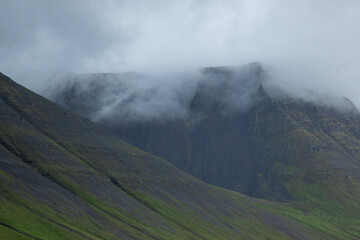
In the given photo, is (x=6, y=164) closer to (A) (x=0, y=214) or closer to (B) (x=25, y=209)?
(B) (x=25, y=209)

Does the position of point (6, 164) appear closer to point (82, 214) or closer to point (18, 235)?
point (82, 214)

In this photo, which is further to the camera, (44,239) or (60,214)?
(60,214)

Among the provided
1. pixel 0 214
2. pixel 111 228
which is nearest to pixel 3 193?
pixel 0 214

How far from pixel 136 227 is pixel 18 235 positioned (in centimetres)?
7387

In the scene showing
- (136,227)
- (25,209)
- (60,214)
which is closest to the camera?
(25,209)

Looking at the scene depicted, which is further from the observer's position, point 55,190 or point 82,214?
point 55,190

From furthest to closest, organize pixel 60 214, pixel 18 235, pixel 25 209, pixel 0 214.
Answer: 1. pixel 60 214
2. pixel 25 209
3. pixel 0 214
4. pixel 18 235

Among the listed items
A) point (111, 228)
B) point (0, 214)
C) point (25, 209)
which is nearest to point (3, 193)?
point (25, 209)

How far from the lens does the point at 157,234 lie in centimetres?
19700

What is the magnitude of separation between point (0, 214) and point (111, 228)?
51.8 metres

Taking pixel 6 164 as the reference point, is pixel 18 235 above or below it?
below

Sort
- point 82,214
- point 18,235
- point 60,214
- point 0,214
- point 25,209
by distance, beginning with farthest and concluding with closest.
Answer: point 82,214 → point 60,214 → point 25,209 → point 0,214 → point 18,235

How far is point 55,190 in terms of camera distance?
653ft

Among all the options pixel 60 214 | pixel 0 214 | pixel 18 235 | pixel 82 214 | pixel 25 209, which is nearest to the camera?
pixel 18 235
